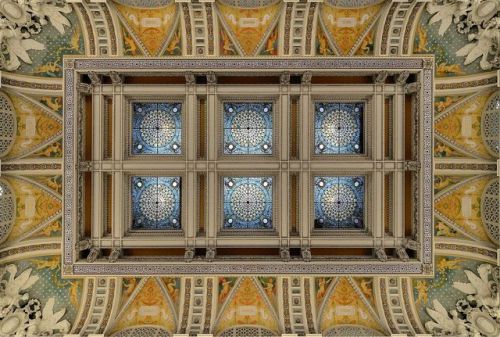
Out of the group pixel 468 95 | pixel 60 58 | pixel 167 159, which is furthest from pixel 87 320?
pixel 468 95

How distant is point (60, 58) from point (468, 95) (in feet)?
32.7

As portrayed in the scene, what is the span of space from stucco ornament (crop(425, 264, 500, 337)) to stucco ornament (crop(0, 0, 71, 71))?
11.3 meters

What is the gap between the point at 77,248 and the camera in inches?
357

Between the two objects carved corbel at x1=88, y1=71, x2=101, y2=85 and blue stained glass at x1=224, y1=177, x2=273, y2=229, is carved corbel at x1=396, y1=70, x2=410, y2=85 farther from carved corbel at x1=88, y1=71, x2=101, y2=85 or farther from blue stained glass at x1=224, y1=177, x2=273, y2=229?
carved corbel at x1=88, y1=71, x2=101, y2=85

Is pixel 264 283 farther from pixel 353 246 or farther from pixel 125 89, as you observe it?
pixel 125 89

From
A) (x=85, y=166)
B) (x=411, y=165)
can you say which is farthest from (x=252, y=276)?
(x=85, y=166)

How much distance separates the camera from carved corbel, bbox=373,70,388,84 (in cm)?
897

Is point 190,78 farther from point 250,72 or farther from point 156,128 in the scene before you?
point 156,128

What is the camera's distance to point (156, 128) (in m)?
9.92

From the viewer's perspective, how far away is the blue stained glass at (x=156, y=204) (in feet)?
32.8

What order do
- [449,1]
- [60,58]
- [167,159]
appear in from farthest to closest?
[167,159]
[60,58]
[449,1]

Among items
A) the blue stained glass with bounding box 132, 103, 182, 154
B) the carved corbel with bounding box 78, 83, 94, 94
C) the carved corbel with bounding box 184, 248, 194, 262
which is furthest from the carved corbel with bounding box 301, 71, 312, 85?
the carved corbel with bounding box 78, 83, 94, 94

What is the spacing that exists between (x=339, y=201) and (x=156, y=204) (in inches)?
194

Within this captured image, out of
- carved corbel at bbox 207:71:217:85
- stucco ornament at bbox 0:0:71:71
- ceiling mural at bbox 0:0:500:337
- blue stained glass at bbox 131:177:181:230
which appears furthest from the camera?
blue stained glass at bbox 131:177:181:230
